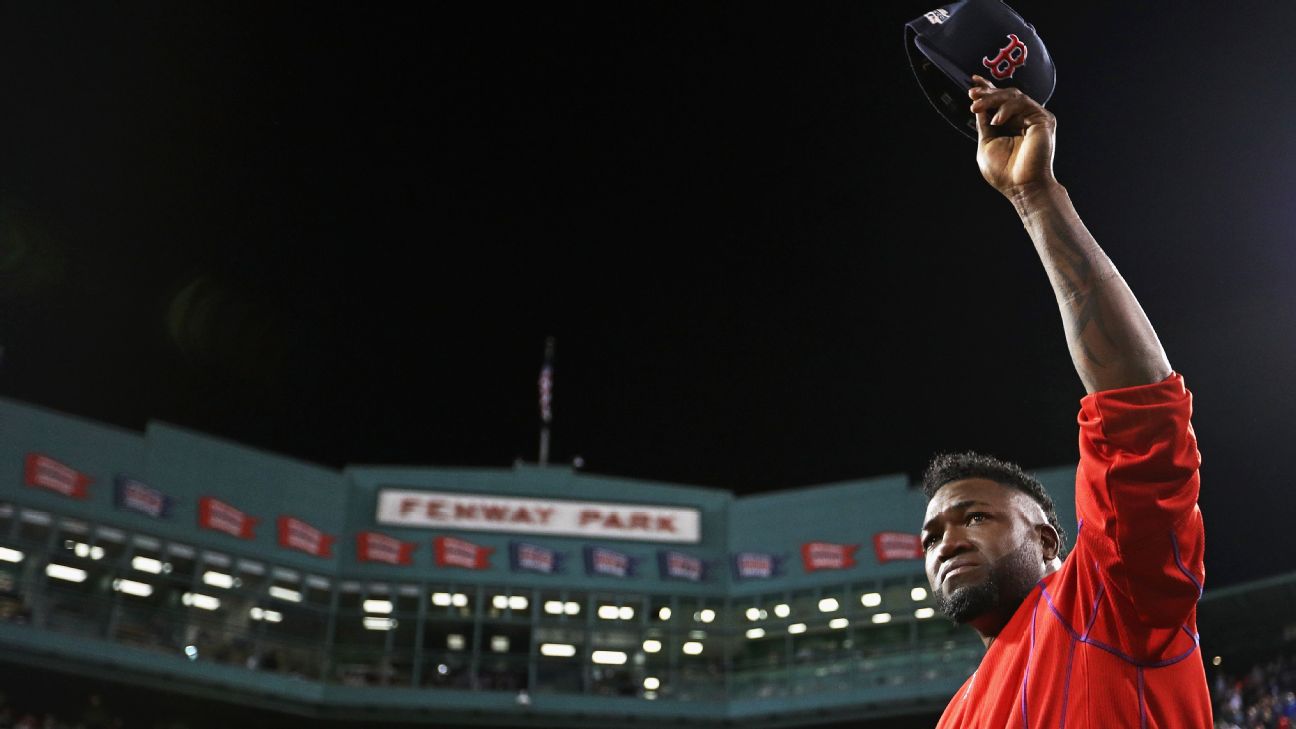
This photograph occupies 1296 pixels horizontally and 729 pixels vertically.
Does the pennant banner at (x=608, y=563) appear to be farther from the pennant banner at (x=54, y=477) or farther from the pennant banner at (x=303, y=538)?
the pennant banner at (x=54, y=477)

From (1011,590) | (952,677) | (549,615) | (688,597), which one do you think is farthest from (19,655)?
(1011,590)

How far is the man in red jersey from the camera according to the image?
7.37 ft

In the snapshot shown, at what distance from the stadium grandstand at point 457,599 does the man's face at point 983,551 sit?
26.0 metres

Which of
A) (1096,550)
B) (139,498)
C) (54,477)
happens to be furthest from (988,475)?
(139,498)

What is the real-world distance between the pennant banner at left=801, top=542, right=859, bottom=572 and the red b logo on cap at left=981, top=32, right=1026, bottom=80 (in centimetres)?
3025

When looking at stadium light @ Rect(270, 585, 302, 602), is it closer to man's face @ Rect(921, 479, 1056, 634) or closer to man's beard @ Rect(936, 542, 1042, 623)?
man's face @ Rect(921, 479, 1056, 634)

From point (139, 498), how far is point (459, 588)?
28.9 ft

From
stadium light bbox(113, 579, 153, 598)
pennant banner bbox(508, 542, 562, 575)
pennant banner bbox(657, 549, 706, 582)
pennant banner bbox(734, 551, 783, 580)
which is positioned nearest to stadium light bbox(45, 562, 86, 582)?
stadium light bbox(113, 579, 153, 598)

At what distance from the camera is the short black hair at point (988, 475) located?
300cm

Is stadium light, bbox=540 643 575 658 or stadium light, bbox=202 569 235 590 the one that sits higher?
stadium light, bbox=202 569 235 590

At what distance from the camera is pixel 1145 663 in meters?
2.33

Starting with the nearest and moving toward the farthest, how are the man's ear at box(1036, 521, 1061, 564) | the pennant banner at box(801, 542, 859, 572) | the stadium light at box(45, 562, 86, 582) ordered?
the man's ear at box(1036, 521, 1061, 564)
the stadium light at box(45, 562, 86, 582)
the pennant banner at box(801, 542, 859, 572)

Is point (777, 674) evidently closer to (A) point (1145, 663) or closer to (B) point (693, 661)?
(B) point (693, 661)

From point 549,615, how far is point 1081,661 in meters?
31.9
